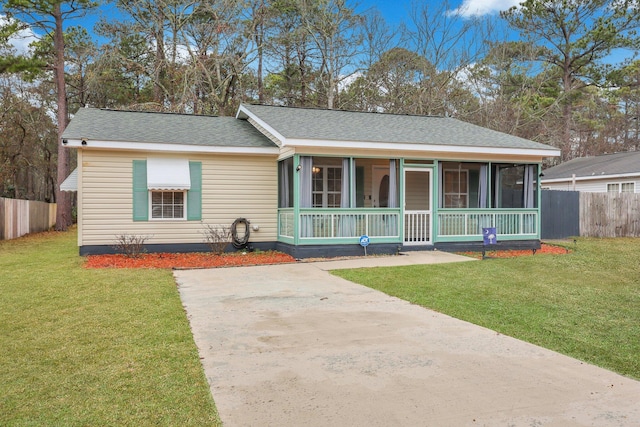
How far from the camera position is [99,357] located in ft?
14.0

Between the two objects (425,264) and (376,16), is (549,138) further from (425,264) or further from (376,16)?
(425,264)

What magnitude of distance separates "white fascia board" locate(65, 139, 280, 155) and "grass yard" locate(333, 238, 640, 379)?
4885 millimetres

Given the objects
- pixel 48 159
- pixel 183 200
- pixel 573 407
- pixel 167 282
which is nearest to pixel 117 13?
pixel 48 159

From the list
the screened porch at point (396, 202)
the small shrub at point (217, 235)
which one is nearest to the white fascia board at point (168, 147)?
the screened porch at point (396, 202)

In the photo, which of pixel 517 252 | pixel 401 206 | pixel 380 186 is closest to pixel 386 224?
pixel 401 206

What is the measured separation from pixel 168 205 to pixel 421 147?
6704mm

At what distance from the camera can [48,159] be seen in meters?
30.9

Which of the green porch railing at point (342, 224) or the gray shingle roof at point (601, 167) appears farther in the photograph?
the gray shingle roof at point (601, 167)

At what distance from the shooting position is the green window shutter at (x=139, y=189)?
39.9 feet

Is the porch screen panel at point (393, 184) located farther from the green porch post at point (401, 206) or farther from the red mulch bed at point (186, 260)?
the red mulch bed at point (186, 260)

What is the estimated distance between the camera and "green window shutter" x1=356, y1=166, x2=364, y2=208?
45.8 ft

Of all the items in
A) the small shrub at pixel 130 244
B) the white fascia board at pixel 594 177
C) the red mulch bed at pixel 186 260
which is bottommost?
the red mulch bed at pixel 186 260

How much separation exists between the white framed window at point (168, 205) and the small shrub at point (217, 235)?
72cm

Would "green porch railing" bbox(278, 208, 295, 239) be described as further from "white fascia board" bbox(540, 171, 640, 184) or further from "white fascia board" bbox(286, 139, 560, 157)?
"white fascia board" bbox(540, 171, 640, 184)
